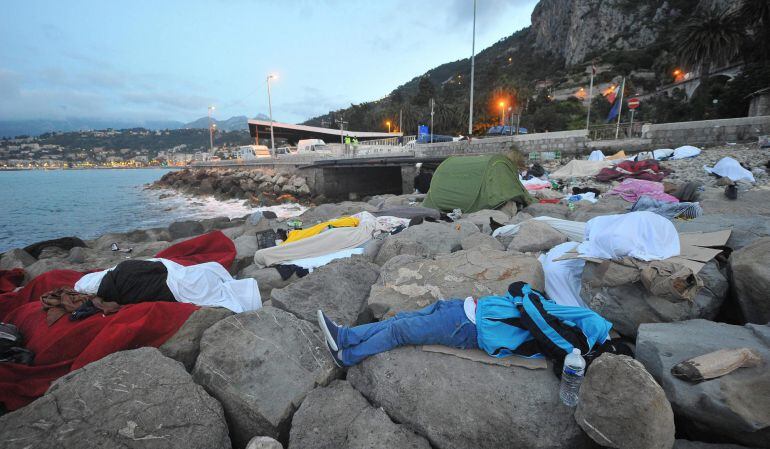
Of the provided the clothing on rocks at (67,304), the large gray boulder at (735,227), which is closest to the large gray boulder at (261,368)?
the clothing on rocks at (67,304)

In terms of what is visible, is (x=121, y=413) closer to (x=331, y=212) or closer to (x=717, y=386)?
(x=717, y=386)

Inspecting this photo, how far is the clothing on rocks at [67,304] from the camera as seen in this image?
3.63 meters

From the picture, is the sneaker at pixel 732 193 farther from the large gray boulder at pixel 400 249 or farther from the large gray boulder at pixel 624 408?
the large gray boulder at pixel 624 408

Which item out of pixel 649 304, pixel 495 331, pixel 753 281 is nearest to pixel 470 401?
pixel 495 331

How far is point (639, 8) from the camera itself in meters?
60.5

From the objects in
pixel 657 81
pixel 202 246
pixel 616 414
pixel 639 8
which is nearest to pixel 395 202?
pixel 202 246

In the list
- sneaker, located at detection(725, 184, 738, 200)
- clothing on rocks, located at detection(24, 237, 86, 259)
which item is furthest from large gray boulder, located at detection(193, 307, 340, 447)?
clothing on rocks, located at detection(24, 237, 86, 259)

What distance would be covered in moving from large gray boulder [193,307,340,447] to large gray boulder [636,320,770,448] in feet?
7.71

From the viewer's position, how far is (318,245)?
6.64m

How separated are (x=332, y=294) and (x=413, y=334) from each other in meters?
1.52

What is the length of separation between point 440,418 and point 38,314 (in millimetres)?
4492

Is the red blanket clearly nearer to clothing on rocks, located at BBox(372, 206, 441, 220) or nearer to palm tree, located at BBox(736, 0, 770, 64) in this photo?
clothing on rocks, located at BBox(372, 206, 441, 220)

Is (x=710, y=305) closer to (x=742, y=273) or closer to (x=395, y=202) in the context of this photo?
(x=742, y=273)

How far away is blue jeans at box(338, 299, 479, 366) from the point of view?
2.77 m
